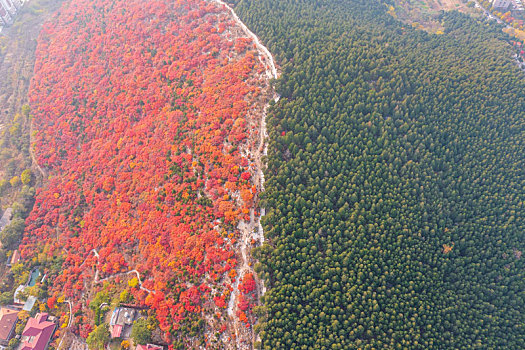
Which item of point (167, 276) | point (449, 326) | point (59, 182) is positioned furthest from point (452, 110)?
point (59, 182)

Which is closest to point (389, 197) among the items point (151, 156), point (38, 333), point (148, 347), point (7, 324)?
point (148, 347)

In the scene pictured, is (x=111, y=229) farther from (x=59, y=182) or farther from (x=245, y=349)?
(x=245, y=349)

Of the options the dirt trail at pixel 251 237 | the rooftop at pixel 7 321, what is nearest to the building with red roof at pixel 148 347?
the dirt trail at pixel 251 237

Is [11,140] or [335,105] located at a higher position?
[335,105]

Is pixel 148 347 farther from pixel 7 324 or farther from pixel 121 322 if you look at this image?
pixel 7 324

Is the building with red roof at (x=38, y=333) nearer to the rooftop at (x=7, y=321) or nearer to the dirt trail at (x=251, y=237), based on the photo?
the rooftop at (x=7, y=321)

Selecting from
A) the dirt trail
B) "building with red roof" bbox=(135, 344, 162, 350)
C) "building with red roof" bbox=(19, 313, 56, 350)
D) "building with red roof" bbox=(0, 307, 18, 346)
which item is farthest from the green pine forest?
"building with red roof" bbox=(0, 307, 18, 346)
